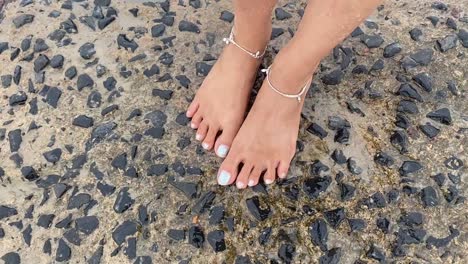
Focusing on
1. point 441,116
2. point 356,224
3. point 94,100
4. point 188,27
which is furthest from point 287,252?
point 188,27

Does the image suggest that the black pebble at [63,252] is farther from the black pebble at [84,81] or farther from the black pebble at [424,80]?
the black pebble at [424,80]

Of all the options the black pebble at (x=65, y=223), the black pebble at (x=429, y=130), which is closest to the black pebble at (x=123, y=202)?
the black pebble at (x=65, y=223)

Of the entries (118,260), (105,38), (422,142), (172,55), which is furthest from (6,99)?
(422,142)

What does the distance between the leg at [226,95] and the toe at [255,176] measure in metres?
0.12

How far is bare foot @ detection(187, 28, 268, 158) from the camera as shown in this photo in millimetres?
2004

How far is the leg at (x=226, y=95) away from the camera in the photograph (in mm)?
1985

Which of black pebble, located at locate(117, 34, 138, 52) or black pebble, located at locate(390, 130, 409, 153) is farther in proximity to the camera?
black pebble, located at locate(117, 34, 138, 52)

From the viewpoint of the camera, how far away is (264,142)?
195cm

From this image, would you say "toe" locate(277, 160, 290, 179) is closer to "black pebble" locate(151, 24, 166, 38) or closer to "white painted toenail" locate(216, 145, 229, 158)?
"white painted toenail" locate(216, 145, 229, 158)

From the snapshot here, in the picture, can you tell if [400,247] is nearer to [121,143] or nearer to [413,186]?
[413,186]

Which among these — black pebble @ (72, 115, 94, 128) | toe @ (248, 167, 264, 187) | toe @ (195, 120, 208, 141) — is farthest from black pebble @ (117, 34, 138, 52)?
toe @ (248, 167, 264, 187)

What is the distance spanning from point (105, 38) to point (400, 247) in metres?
1.22

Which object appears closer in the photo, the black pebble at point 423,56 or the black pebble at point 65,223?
the black pebble at point 65,223

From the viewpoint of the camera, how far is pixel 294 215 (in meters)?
1.83
